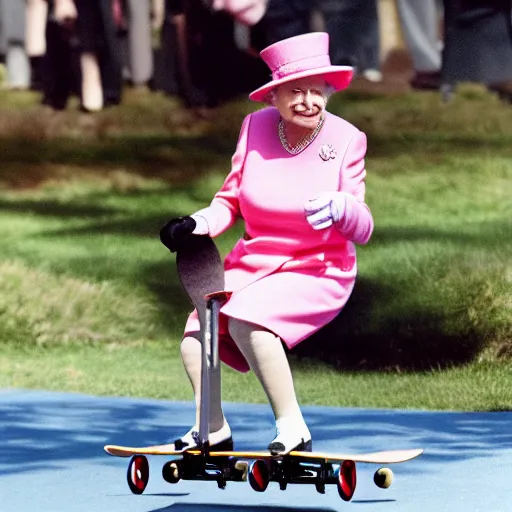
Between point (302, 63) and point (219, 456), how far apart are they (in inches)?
56.6

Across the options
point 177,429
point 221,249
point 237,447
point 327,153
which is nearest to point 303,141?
point 327,153

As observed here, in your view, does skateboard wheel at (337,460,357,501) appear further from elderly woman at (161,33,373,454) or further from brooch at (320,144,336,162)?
brooch at (320,144,336,162)

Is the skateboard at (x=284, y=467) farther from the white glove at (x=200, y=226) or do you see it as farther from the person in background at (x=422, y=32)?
the person in background at (x=422, y=32)

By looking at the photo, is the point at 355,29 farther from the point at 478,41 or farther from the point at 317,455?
the point at 317,455

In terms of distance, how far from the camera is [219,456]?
544 cm

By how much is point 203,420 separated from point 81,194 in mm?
9820

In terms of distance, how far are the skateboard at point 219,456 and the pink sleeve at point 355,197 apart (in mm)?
497

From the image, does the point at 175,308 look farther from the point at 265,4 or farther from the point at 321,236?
the point at 321,236

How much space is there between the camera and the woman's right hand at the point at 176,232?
17.6 feet

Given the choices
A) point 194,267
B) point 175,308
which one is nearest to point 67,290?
point 175,308

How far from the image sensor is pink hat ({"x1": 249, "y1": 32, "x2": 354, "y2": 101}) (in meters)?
5.48

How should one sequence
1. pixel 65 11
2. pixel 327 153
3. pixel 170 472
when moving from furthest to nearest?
pixel 65 11 < pixel 170 472 < pixel 327 153

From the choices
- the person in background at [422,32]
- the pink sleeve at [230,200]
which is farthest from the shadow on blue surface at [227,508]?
the person in background at [422,32]

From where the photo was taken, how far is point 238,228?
13.6m
